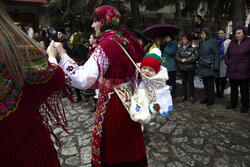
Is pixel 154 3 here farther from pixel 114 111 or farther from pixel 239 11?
pixel 114 111

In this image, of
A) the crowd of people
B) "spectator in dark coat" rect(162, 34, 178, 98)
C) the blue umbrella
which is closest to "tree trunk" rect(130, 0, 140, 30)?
the blue umbrella

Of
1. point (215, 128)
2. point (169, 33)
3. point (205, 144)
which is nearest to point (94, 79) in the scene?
point (205, 144)

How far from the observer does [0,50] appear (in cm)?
97

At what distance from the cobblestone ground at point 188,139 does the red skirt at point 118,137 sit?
1.19 m

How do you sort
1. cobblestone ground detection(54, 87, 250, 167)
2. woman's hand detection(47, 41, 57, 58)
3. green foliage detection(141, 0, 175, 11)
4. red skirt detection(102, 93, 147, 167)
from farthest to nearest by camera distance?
green foliage detection(141, 0, 175, 11), cobblestone ground detection(54, 87, 250, 167), red skirt detection(102, 93, 147, 167), woman's hand detection(47, 41, 57, 58)

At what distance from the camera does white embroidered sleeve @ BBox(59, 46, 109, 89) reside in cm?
154

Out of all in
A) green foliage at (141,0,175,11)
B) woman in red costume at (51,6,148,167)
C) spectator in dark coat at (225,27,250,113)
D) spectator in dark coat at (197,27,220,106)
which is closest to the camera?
woman in red costume at (51,6,148,167)

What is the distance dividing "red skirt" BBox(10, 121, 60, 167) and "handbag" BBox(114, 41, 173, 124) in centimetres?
76

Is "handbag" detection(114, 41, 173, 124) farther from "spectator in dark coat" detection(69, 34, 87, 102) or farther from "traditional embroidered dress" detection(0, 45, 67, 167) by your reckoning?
"spectator in dark coat" detection(69, 34, 87, 102)

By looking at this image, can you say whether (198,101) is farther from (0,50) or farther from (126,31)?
(0,50)

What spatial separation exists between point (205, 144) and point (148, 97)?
2187 mm

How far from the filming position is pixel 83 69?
1597 millimetres

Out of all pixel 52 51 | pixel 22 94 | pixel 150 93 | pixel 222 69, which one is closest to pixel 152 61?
pixel 150 93

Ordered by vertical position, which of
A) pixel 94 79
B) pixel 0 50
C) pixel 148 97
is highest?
pixel 0 50
